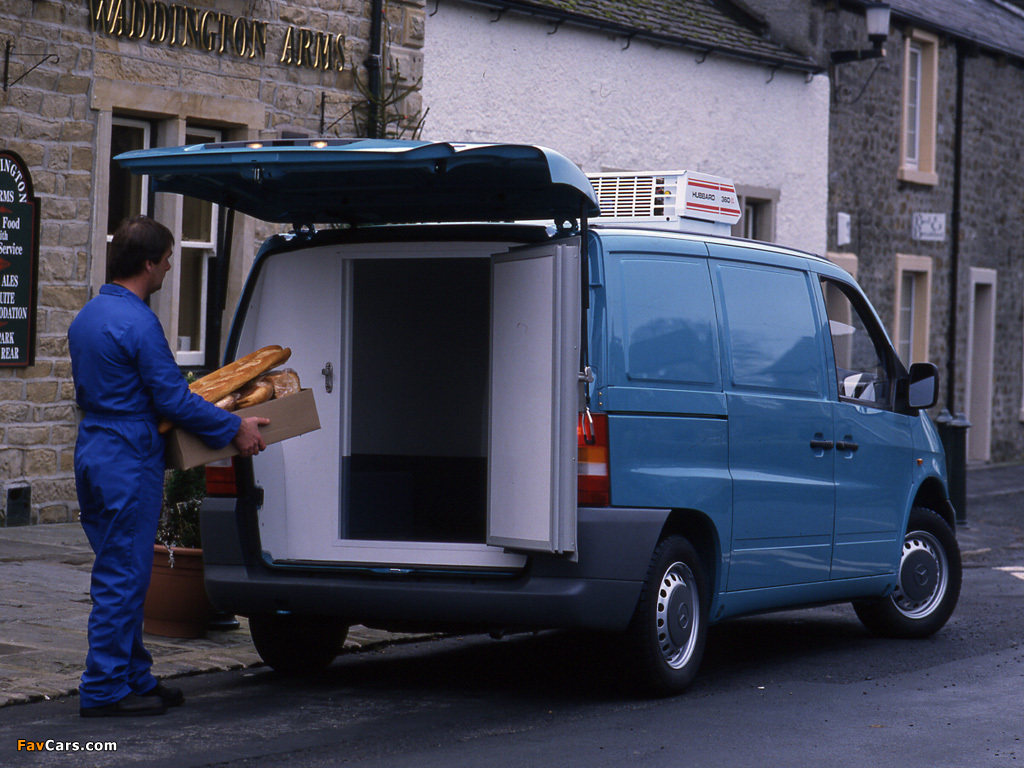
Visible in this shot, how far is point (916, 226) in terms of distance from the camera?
22.7 metres

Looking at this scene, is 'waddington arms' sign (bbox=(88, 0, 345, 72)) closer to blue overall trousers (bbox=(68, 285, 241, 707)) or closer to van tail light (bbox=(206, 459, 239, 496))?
van tail light (bbox=(206, 459, 239, 496))

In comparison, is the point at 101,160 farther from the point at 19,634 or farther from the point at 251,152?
the point at 251,152

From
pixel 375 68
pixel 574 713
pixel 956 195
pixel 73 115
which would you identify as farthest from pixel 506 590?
pixel 956 195

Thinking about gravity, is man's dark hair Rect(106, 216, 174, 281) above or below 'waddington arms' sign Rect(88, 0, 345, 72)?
below

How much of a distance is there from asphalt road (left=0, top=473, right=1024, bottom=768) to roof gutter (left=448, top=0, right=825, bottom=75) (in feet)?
28.9

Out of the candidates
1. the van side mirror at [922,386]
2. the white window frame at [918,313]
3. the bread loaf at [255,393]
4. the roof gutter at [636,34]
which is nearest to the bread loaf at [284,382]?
the bread loaf at [255,393]

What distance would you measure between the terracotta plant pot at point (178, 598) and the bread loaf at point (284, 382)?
1.52 meters

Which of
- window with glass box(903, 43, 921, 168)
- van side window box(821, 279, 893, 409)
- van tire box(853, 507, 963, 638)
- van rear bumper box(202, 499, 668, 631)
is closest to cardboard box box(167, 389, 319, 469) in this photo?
van rear bumper box(202, 499, 668, 631)

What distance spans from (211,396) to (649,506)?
181cm

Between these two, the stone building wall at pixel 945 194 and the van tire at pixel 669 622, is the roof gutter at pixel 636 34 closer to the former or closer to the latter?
the stone building wall at pixel 945 194

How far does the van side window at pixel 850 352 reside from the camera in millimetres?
8055

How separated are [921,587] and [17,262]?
22.5ft

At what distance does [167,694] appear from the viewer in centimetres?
641

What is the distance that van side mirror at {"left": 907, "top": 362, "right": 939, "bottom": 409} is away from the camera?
841 cm
